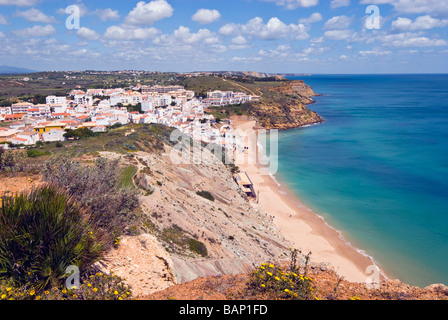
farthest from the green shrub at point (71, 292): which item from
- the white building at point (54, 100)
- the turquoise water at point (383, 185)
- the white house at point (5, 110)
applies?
the white building at point (54, 100)

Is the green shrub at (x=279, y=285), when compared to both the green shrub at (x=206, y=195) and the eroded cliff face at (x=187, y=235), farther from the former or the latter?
the green shrub at (x=206, y=195)

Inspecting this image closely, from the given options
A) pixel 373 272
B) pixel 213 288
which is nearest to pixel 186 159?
pixel 373 272

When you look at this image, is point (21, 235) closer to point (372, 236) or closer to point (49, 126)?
point (372, 236)

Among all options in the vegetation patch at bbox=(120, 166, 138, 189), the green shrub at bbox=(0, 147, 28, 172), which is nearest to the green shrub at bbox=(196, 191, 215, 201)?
the vegetation patch at bbox=(120, 166, 138, 189)

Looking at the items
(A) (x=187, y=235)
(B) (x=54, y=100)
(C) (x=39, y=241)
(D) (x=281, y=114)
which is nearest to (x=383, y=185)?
(A) (x=187, y=235)

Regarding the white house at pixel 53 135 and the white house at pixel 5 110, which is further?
the white house at pixel 5 110
